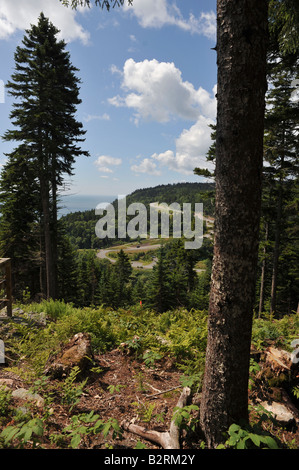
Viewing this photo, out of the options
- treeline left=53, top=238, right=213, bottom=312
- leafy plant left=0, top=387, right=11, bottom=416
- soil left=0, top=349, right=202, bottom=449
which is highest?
leafy plant left=0, top=387, right=11, bottom=416

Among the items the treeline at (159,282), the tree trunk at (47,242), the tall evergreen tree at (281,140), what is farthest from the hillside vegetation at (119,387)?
the treeline at (159,282)

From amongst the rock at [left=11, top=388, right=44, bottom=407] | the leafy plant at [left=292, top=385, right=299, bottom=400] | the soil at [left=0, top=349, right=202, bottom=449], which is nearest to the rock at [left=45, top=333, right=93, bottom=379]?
the soil at [left=0, top=349, right=202, bottom=449]

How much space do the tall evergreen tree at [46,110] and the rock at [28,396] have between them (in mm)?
10878

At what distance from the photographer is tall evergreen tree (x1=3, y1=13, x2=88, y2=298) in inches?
484

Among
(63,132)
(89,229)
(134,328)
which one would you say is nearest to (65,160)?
(63,132)

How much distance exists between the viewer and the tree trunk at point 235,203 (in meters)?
1.93

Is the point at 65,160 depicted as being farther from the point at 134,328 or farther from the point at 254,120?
the point at 254,120

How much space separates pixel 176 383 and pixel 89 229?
14025cm

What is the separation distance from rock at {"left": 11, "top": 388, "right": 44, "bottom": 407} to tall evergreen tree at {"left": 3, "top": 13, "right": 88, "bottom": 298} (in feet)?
35.7

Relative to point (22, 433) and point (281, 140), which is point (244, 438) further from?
point (281, 140)

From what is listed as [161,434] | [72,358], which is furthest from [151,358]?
[161,434]

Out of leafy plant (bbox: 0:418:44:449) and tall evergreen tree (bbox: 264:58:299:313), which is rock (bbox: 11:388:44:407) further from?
tall evergreen tree (bbox: 264:58:299:313)

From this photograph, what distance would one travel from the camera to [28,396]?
2.86m

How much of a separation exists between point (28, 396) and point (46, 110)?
46.2 ft
